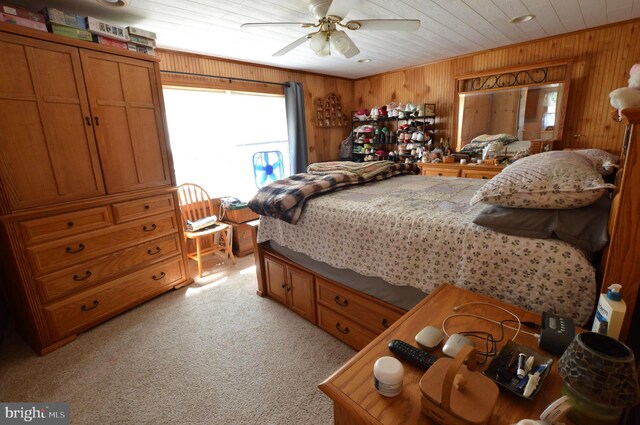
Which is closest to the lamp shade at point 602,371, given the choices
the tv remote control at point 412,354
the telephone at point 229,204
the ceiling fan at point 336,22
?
the tv remote control at point 412,354

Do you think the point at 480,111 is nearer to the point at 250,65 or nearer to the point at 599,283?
the point at 250,65

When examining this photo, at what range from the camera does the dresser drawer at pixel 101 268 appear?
189cm

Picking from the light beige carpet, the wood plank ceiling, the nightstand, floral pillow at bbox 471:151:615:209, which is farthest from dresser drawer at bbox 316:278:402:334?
the wood plank ceiling

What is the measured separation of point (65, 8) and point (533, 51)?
435cm

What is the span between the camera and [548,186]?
1.10 m

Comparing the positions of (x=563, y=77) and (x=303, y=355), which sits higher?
(x=563, y=77)

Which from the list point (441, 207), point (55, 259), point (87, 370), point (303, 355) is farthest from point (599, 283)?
point (55, 259)

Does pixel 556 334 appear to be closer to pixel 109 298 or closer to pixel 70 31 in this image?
pixel 109 298

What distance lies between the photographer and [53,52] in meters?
1.80

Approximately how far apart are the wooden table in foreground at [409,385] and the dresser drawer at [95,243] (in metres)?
2.05

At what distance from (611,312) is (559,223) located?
14.3 inches

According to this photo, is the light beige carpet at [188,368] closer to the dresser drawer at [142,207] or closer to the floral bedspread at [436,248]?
the floral bedspread at [436,248]

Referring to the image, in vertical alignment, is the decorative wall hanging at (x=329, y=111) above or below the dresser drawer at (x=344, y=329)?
above

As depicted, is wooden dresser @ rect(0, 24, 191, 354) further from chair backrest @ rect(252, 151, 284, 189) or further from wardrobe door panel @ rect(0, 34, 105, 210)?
chair backrest @ rect(252, 151, 284, 189)
